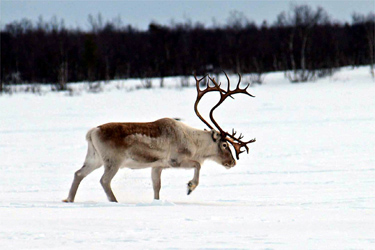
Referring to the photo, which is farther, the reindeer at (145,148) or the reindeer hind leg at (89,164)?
the reindeer hind leg at (89,164)

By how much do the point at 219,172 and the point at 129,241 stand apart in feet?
20.1

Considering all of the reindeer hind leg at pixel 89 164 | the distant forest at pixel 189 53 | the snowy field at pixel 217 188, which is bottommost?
the snowy field at pixel 217 188

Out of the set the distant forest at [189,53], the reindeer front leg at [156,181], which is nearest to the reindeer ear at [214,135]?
the reindeer front leg at [156,181]

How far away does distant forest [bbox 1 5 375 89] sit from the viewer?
→ 40.5 metres

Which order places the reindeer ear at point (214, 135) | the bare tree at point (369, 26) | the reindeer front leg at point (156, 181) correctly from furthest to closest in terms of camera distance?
the bare tree at point (369, 26) < the reindeer ear at point (214, 135) < the reindeer front leg at point (156, 181)

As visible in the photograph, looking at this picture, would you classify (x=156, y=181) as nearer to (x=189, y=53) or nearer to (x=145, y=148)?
(x=145, y=148)

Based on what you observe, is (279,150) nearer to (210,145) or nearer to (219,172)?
(219,172)

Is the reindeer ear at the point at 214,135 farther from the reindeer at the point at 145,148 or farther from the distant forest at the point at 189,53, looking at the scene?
the distant forest at the point at 189,53

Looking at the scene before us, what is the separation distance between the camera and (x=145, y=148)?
23.2 feet

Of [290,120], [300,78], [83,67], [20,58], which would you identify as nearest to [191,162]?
[290,120]

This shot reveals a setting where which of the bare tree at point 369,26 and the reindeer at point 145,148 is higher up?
the bare tree at point 369,26

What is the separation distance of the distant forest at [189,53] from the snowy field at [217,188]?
16133mm

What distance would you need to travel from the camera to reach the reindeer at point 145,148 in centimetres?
685

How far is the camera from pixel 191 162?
7445 millimetres
